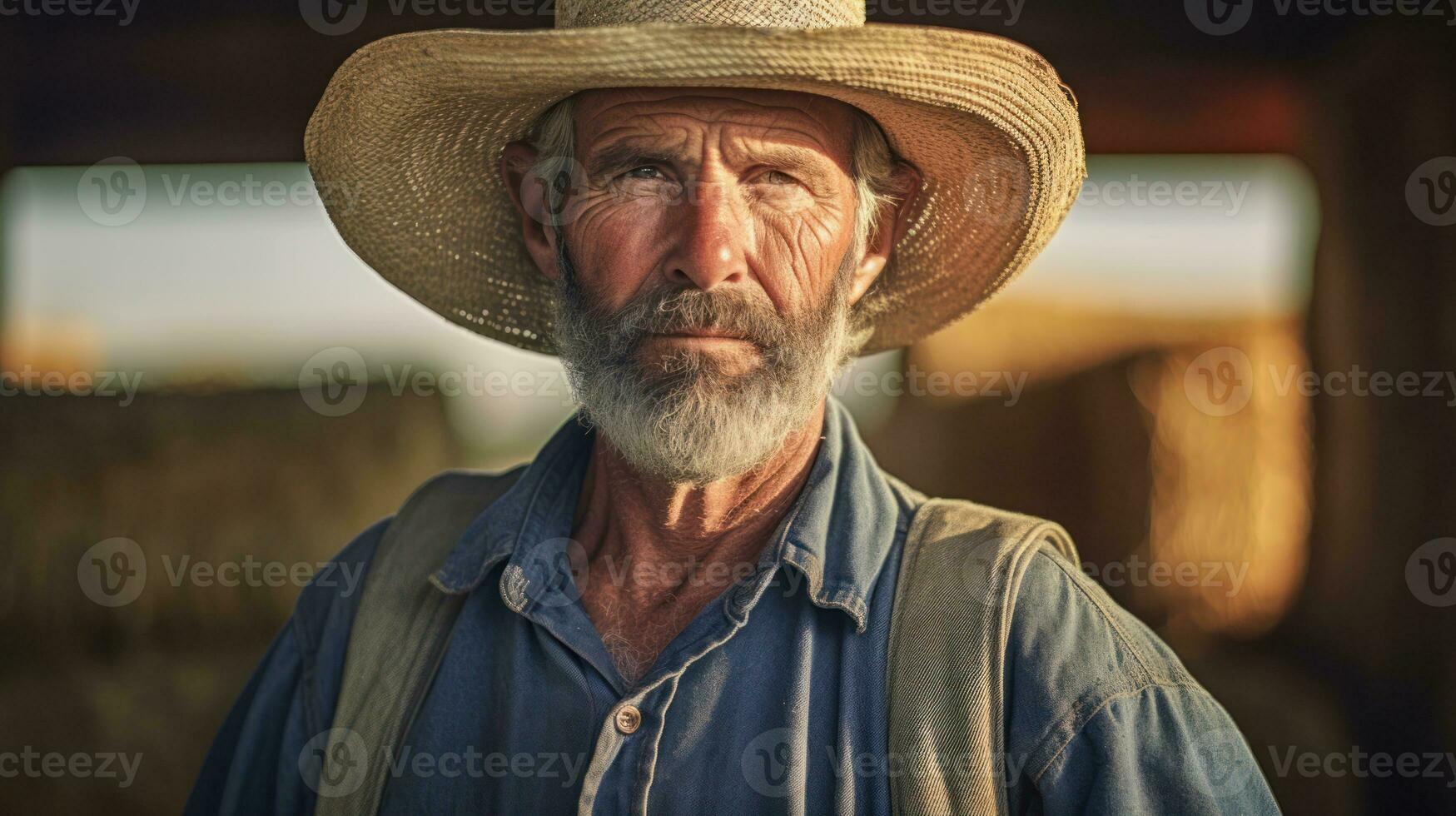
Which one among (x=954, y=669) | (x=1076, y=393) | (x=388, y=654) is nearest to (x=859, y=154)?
(x=954, y=669)

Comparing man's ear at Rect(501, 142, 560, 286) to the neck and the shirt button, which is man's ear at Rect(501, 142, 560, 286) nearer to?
the neck

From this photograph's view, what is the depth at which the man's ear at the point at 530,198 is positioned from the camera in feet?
6.93

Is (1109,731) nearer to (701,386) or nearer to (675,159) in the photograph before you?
(701,386)

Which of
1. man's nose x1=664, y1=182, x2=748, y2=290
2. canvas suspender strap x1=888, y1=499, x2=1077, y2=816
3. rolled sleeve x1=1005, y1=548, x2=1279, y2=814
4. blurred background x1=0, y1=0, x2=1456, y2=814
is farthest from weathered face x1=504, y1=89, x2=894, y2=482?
blurred background x1=0, y1=0, x2=1456, y2=814

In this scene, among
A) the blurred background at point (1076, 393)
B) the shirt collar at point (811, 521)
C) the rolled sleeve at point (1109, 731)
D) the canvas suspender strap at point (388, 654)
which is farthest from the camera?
A: the blurred background at point (1076, 393)

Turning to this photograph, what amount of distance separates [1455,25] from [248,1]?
12.9 feet

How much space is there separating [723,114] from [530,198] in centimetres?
52

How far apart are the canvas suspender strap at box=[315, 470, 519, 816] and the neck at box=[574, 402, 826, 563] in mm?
364

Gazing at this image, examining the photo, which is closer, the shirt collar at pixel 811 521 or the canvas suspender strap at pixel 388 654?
the shirt collar at pixel 811 521

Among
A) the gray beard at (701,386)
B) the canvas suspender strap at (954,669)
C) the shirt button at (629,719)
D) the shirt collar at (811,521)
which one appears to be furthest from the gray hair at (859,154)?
the shirt button at (629,719)

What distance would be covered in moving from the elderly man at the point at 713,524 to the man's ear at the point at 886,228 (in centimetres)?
1

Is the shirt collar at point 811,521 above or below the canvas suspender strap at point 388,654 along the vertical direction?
above

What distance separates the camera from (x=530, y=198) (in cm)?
214

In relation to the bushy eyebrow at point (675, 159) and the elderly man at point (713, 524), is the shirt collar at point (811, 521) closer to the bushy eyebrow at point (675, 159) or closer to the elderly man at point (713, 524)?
the elderly man at point (713, 524)
